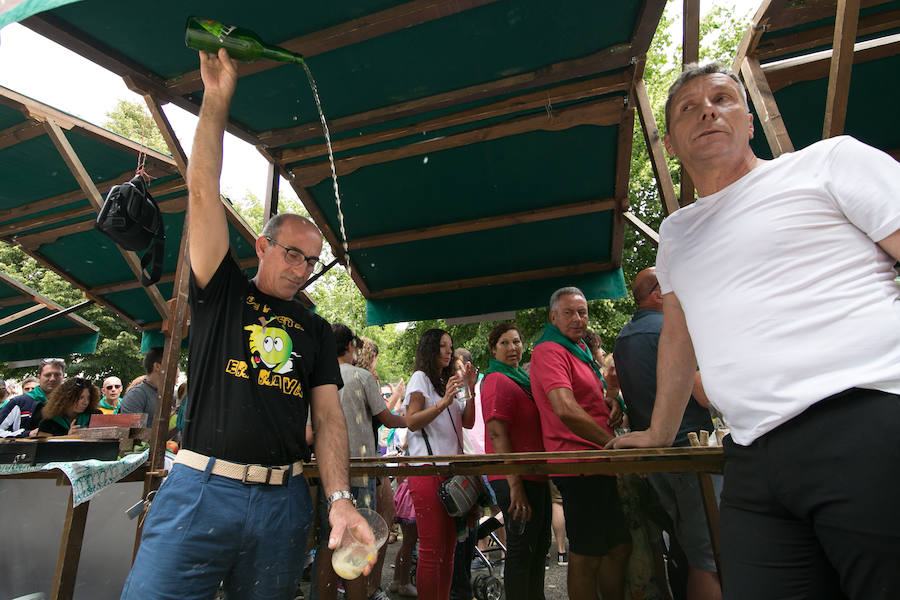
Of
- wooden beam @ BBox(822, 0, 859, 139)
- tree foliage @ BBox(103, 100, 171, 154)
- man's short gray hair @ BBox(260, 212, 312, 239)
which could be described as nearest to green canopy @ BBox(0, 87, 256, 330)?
man's short gray hair @ BBox(260, 212, 312, 239)

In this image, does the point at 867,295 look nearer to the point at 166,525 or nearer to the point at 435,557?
the point at 166,525

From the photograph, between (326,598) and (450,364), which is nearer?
(326,598)

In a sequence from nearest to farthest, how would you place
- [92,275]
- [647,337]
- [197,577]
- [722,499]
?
1. [722,499]
2. [197,577]
3. [647,337]
4. [92,275]

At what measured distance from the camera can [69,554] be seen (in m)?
3.21

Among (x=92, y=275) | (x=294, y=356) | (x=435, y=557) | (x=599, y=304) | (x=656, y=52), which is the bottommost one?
(x=435, y=557)

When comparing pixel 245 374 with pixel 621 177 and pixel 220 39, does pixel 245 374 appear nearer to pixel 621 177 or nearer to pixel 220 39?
pixel 220 39

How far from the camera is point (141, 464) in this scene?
3.79 m

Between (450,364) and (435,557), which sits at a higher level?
(450,364)

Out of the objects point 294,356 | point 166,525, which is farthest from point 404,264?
point 166,525

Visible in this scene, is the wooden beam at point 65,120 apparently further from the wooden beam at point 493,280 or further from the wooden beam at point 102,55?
the wooden beam at point 493,280

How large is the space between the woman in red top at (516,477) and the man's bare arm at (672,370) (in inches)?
64.1

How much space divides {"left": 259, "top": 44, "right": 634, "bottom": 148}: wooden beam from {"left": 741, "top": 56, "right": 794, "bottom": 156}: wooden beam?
0.72 meters

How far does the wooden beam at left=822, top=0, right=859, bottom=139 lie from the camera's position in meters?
2.55

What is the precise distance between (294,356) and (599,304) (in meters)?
12.6
